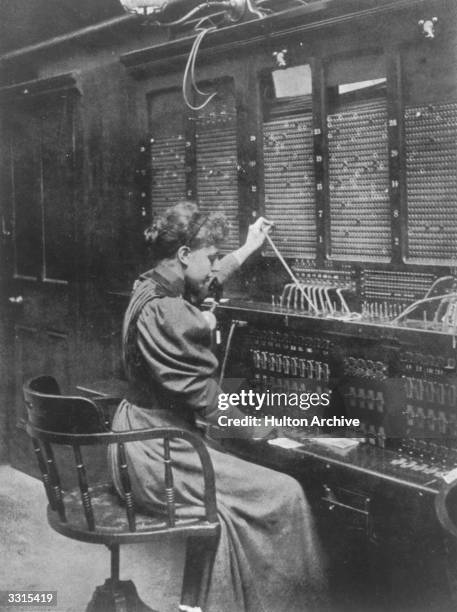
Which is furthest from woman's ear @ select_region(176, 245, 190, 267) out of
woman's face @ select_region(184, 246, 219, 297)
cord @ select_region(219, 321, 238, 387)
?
cord @ select_region(219, 321, 238, 387)

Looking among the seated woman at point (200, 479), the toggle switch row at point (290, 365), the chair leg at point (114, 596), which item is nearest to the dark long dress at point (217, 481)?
the seated woman at point (200, 479)

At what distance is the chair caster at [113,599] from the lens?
2.64 meters

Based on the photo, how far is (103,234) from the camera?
4.20 m

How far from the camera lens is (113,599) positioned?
265cm

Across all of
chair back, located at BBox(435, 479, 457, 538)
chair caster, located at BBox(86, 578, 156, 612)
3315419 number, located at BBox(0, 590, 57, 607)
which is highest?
chair back, located at BBox(435, 479, 457, 538)

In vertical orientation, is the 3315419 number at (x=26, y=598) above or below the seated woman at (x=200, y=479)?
below

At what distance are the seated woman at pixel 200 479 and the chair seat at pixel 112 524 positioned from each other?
7 cm

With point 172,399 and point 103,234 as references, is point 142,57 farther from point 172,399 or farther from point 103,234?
point 172,399

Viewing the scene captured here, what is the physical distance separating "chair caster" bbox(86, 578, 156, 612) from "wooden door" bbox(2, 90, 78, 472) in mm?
1988

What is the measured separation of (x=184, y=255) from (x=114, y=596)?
1.25m

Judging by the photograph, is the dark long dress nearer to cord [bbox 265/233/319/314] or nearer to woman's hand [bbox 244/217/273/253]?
cord [bbox 265/233/319/314]

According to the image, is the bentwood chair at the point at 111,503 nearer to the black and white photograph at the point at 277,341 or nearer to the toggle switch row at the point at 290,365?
the black and white photograph at the point at 277,341

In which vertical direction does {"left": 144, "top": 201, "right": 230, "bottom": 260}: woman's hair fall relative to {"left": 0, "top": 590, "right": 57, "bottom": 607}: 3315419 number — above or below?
above

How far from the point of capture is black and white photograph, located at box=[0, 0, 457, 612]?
2498 millimetres
